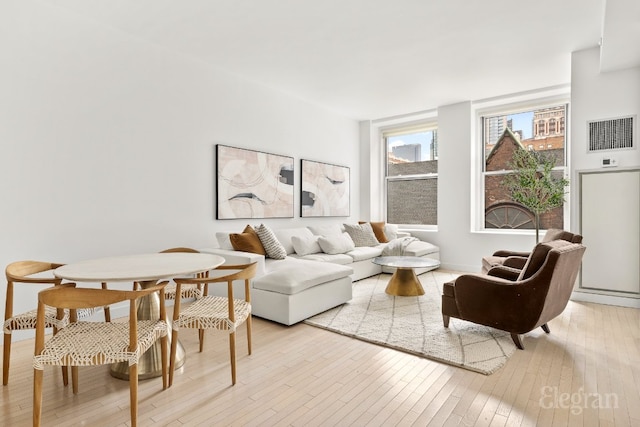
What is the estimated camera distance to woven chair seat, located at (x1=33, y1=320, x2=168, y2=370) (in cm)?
172

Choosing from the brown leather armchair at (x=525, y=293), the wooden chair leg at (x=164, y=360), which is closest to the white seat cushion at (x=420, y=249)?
the brown leather armchair at (x=525, y=293)

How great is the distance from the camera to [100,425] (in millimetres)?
1857

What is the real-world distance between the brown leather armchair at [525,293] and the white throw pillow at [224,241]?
2485 mm

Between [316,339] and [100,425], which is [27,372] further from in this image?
[316,339]

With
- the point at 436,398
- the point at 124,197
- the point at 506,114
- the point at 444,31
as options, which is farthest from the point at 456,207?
the point at 124,197

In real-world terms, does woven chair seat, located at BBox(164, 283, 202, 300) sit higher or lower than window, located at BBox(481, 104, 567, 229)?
lower

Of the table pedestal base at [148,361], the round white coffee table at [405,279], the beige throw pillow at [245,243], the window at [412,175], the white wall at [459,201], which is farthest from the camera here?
the window at [412,175]

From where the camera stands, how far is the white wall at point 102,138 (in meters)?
3.00

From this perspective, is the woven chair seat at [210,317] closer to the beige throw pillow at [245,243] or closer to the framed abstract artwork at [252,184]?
the beige throw pillow at [245,243]

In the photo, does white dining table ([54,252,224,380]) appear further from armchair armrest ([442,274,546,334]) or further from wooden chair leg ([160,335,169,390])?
armchair armrest ([442,274,546,334])

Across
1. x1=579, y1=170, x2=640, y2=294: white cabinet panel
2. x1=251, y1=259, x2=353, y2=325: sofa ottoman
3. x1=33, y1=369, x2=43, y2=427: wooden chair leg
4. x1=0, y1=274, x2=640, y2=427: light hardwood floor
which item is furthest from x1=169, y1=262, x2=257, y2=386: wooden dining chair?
x1=579, y1=170, x2=640, y2=294: white cabinet panel

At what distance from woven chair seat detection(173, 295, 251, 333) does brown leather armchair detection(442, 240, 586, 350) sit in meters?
1.81

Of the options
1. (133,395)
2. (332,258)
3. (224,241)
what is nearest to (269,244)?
(224,241)

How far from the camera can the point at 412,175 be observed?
7125mm
